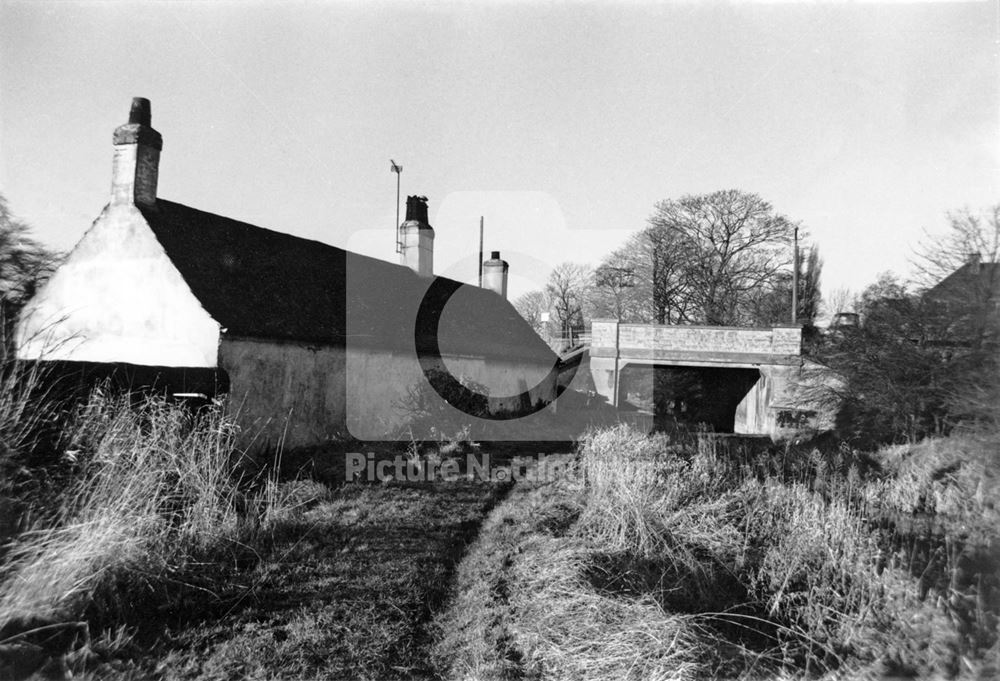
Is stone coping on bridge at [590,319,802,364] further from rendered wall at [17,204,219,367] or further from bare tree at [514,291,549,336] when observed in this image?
bare tree at [514,291,549,336]

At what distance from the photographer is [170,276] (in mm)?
11477

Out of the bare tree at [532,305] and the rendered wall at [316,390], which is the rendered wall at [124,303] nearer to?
the rendered wall at [316,390]

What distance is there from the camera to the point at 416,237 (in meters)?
22.5

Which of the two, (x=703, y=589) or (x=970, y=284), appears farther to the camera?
(x=970, y=284)

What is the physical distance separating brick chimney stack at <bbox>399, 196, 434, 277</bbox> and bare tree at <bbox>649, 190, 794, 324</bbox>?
23.8m

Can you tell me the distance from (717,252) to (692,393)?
1470cm

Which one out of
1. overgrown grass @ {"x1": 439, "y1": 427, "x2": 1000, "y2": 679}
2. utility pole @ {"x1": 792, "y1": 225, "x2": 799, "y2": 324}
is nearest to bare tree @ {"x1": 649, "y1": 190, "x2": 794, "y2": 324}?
utility pole @ {"x1": 792, "y1": 225, "x2": 799, "y2": 324}

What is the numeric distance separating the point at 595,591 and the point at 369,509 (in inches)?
137

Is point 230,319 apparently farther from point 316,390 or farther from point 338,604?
point 338,604

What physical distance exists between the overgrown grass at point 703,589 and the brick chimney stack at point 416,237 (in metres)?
14.2

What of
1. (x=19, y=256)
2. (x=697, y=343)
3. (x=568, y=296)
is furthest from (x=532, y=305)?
(x=19, y=256)

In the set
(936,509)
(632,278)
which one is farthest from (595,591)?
(632,278)

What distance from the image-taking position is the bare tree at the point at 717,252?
4166 cm

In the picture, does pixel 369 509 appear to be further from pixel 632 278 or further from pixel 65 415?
pixel 632 278
